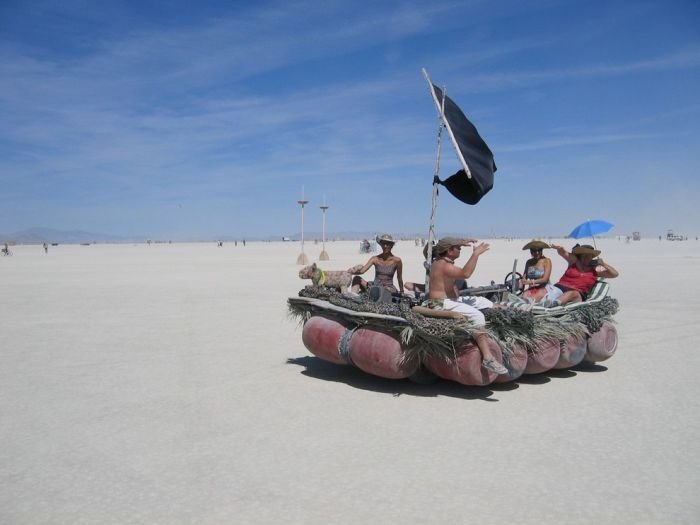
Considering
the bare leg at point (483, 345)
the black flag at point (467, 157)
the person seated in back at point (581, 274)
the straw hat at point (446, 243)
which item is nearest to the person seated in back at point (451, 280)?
the straw hat at point (446, 243)

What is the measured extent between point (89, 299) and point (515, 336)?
1444cm

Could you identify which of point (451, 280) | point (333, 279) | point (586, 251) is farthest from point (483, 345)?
point (586, 251)

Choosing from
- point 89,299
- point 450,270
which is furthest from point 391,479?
point 89,299

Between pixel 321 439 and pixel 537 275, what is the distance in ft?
18.7

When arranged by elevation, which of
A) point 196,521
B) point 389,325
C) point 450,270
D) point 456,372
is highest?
point 450,270

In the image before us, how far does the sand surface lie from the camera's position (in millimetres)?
4520

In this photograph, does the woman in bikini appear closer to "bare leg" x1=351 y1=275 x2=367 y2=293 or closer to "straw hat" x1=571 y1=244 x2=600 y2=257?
"bare leg" x1=351 y1=275 x2=367 y2=293

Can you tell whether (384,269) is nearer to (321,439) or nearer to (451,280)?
(451,280)

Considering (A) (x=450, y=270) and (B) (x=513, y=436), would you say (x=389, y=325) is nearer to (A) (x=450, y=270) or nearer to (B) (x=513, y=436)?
(A) (x=450, y=270)

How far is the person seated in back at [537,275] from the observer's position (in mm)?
9641

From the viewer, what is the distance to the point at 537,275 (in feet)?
33.6

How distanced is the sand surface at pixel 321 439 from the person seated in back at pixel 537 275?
4.53ft

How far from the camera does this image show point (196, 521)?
4.30 meters

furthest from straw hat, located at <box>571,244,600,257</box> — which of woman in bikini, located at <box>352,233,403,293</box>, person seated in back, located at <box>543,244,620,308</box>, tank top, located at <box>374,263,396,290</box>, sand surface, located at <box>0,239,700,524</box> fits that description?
tank top, located at <box>374,263,396,290</box>
